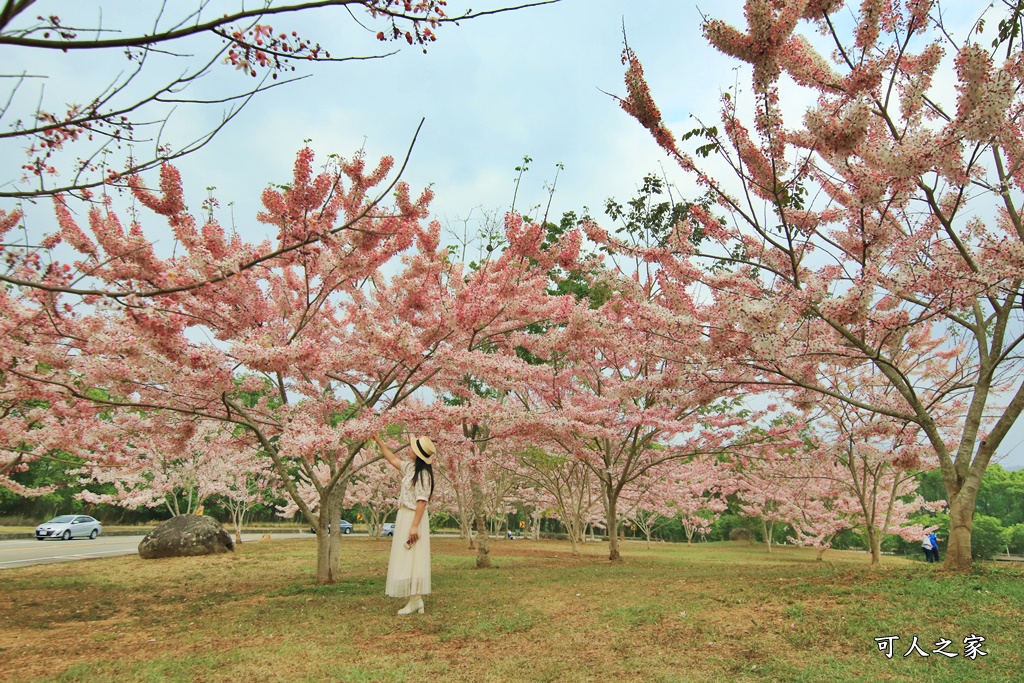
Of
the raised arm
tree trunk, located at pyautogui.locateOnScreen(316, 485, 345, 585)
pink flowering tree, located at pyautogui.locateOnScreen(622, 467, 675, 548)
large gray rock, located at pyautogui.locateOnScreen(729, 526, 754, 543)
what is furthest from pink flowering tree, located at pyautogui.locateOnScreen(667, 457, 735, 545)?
large gray rock, located at pyautogui.locateOnScreen(729, 526, 754, 543)

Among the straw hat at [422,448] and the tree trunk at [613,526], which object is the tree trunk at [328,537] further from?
the tree trunk at [613,526]

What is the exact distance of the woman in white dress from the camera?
626 centimetres

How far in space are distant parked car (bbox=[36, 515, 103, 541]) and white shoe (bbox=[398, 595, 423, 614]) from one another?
23.6 metres

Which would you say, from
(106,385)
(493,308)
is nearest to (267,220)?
(106,385)

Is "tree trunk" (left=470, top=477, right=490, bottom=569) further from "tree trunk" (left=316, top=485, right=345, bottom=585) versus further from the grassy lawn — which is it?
the grassy lawn

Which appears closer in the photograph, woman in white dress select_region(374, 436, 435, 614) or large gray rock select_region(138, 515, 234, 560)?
woman in white dress select_region(374, 436, 435, 614)

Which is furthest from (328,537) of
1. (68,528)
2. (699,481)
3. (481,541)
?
(68,528)

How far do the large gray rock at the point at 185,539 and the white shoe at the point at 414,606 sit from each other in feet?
37.5

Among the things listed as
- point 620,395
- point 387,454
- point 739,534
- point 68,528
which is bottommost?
point 739,534

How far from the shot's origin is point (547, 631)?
5.30m

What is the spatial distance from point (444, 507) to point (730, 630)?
94.6 feet

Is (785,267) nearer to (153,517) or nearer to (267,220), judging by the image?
(267,220)

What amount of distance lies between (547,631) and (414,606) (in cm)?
178

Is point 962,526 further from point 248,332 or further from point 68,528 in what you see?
point 68,528
